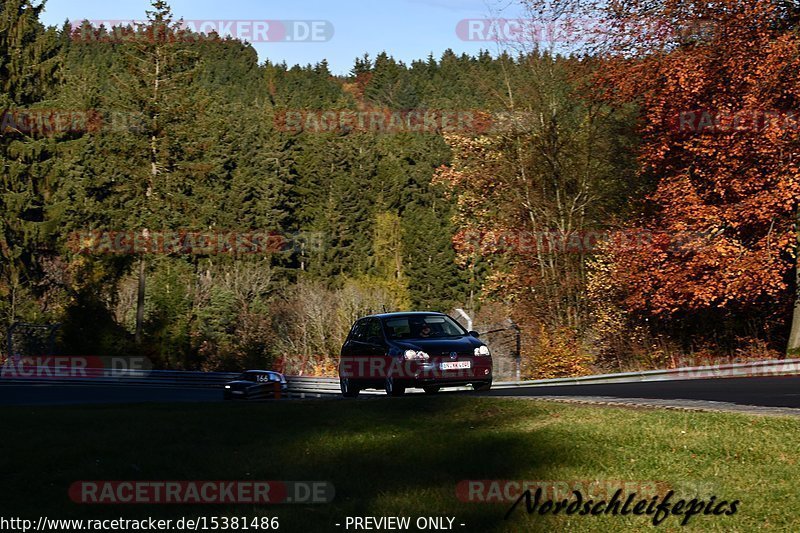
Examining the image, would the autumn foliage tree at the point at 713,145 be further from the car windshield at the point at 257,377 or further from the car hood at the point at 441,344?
the car windshield at the point at 257,377

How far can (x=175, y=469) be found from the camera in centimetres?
994

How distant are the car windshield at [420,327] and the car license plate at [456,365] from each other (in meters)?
0.87

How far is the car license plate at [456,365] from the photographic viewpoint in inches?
688

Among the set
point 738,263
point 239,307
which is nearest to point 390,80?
point 239,307

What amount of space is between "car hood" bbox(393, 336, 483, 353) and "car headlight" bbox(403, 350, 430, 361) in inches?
3.5

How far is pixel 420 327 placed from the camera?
1867 cm

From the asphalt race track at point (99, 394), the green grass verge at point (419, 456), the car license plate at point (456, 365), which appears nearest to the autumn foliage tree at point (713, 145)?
the car license plate at point (456, 365)

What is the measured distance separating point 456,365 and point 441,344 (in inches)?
17.5

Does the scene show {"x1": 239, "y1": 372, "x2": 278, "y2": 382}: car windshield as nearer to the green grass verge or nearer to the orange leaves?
the orange leaves

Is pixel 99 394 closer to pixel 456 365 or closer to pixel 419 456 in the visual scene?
Answer: pixel 456 365

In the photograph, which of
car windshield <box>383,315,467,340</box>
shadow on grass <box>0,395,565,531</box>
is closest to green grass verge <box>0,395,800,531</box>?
shadow on grass <box>0,395,565,531</box>

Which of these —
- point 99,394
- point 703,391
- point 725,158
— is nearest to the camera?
point 703,391

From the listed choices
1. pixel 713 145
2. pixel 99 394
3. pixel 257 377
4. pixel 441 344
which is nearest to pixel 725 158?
pixel 713 145

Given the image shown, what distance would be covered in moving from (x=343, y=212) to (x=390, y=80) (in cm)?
5846
